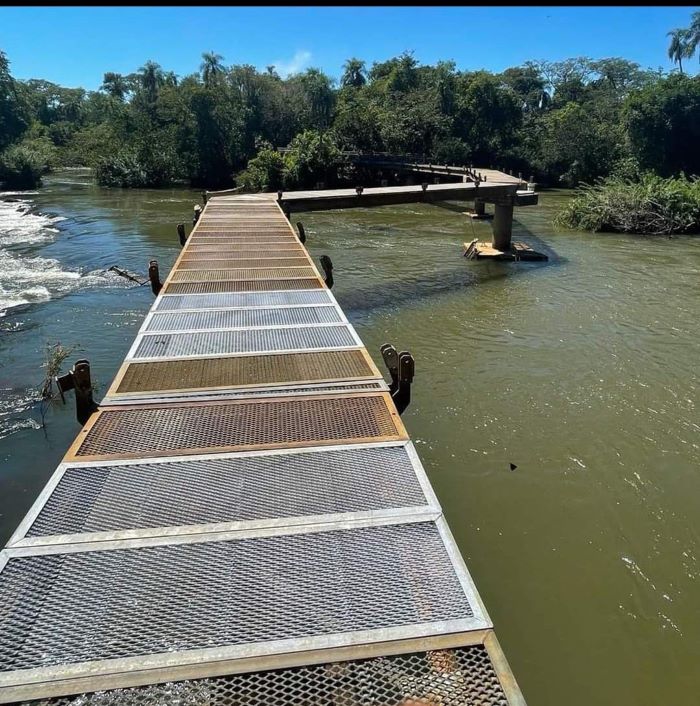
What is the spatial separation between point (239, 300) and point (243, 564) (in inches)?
177

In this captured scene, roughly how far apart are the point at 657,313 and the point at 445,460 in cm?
755

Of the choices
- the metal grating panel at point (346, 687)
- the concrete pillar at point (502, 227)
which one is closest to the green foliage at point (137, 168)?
the concrete pillar at point (502, 227)

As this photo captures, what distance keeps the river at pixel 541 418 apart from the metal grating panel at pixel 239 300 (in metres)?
1.98

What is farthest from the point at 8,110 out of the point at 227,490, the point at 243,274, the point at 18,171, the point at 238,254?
the point at 227,490

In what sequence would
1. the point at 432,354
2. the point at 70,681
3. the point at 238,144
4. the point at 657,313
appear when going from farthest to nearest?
the point at 238,144, the point at 657,313, the point at 432,354, the point at 70,681

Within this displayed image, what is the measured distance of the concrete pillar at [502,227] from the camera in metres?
16.0

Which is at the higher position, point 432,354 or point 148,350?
point 148,350

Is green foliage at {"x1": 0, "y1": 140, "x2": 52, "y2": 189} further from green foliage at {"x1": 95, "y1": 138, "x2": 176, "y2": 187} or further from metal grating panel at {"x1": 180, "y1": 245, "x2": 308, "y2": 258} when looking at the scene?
metal grating panel at {"x1": 180, "y1": 245, "x2": 308, "y2": 258}

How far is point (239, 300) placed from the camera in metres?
6.82

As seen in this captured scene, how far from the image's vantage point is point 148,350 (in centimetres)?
533

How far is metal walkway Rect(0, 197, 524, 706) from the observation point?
213 centimetres

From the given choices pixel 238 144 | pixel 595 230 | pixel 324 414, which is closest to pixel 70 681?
pixel 324 414

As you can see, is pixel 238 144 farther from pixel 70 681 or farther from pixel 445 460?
pixel 70 681

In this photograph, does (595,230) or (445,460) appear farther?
(595,230)
